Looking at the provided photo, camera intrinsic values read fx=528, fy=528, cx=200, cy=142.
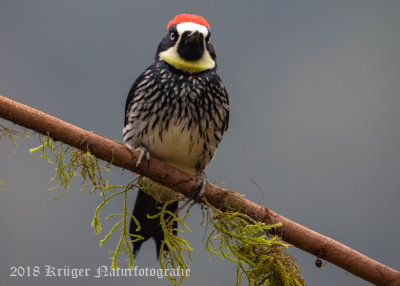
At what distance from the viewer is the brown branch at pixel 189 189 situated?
6.35 feet

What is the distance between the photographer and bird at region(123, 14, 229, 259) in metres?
2.36

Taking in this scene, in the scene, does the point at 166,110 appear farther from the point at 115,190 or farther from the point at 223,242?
the point at 223,242

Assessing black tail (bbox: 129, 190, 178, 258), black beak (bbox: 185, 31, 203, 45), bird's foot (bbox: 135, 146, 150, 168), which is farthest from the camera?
black tail (bbox: 129, 190, 178, 258)

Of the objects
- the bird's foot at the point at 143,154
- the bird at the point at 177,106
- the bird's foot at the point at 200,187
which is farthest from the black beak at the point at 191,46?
the bird's foot at the point at 200,187

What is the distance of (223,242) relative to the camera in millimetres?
2072

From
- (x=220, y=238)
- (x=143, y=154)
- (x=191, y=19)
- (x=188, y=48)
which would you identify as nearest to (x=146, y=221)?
(x=143, y=154)

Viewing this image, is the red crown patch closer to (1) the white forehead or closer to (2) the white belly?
(1) the white forehead

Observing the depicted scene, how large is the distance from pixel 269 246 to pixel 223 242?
0.60 ft

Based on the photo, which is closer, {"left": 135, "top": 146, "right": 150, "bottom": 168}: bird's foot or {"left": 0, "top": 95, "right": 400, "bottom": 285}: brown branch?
{"left": 0, "top": 95, "right": 400, "bottom": 285}: brown branch

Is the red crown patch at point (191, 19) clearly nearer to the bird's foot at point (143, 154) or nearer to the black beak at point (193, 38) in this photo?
the black beak at point (193, 38)

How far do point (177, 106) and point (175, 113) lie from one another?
1.3 inches

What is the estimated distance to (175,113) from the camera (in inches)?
92.9

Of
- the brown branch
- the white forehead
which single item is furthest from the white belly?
the white forehead

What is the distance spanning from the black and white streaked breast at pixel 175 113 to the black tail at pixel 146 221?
220 millimetres
